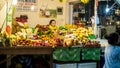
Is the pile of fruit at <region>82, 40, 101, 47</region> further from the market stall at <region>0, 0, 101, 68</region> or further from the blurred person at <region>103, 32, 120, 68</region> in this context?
the blurred person at <region>103, 32, 120, 68</region>

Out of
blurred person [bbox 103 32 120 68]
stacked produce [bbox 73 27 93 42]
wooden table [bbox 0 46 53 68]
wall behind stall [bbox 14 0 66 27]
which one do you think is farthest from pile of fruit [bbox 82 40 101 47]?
wall behind stall [bbox 14 0 66 27]

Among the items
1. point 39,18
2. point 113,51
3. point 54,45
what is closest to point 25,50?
point 54,45

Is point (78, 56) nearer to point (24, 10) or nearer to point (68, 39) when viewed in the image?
point (68, 39)

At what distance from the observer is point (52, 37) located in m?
7.41

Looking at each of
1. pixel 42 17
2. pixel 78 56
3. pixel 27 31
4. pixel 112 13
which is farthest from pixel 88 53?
pixel 112 13

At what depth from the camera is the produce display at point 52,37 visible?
6.76 metres

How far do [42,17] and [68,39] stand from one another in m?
3.64

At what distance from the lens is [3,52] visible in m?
6.41

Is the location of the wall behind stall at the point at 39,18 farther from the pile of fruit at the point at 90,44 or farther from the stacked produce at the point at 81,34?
the pile of fruit at the point at 90,44

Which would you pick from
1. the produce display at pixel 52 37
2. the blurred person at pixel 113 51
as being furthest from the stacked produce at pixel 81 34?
the blurred person at pixel 113 51

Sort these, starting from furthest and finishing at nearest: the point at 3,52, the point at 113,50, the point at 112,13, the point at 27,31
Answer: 1. the point at 112,13
2. the point at 27,31
3. the point at 3,52
4. the point at 113,50

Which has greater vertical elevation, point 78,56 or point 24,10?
point 24,10

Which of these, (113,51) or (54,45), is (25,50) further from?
(113,51)

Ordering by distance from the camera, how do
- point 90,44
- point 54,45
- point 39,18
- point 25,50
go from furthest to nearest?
point 39,18 < point 90,44 < point 54,45 < point 25,50
